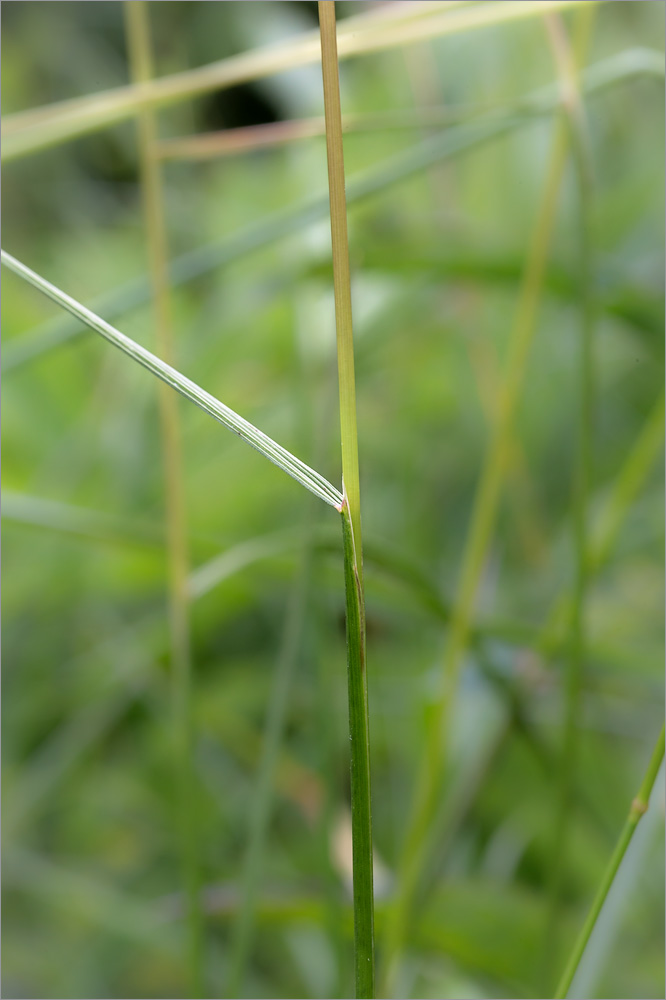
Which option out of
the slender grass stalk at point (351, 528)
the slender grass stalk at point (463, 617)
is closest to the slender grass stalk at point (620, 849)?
the slender grass stalk at point (351, 528)

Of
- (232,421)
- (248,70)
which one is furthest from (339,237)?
(248,70)

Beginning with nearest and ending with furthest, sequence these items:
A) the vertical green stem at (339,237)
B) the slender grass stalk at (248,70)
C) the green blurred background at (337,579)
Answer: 1. the vertical green stem at (339,237)
2. the slender grass stalk at (248,70)
3. the green blurred background at (337,579)

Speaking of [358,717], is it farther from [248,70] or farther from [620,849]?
[248,70]

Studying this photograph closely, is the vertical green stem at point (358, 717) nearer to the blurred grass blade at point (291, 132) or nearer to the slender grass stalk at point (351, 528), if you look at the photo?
the slender grass stalk at point (351, 528)

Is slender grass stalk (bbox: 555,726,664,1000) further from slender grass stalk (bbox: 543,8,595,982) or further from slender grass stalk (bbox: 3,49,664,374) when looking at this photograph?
slender grass stalk (bbox: 3,49,664,374)

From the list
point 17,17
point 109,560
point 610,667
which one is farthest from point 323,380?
point 17,17

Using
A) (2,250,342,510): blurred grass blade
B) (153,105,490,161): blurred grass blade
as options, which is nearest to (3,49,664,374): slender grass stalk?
(153,105,490,161): blurred grass blade
